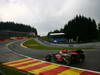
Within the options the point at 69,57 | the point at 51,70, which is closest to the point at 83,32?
the point at 69,57

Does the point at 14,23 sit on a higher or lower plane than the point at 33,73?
higher

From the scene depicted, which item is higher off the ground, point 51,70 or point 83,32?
point 83,32

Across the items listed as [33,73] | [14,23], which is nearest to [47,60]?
[33,73]

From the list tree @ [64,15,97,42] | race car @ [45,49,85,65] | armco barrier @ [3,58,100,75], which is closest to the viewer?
armco barrier @ [3,58,100,75]

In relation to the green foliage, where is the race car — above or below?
below

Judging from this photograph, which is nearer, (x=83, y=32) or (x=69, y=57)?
(x=69, y=57)

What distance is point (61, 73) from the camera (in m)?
8.89

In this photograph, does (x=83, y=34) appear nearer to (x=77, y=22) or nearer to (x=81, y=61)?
(x=77, y=22)

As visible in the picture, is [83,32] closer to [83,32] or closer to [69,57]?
[83,32]

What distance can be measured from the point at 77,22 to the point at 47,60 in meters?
52.2

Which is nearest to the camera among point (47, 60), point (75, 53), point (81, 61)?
point (75, 53)

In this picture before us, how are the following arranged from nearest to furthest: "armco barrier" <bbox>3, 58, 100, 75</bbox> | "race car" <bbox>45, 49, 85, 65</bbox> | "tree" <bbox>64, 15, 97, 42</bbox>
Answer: "armco barrier" <bbox>3, 58, 100, 75</bbox>, "race car" <bbox>45, 49, 85, 65</bbox>, "tree" <bbox>64, 15, 97, 42</bbox>

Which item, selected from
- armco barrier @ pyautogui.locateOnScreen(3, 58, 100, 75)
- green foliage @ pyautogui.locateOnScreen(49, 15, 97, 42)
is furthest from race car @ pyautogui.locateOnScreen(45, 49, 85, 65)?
green foliage @ pyautogui.locateOnScreen(49, 15, 97, 42)

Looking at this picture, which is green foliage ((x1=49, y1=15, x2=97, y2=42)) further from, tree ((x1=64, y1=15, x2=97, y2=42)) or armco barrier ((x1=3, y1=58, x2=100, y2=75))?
armco barrier ((x1=3, y1=58, x2=100, y2=75))
